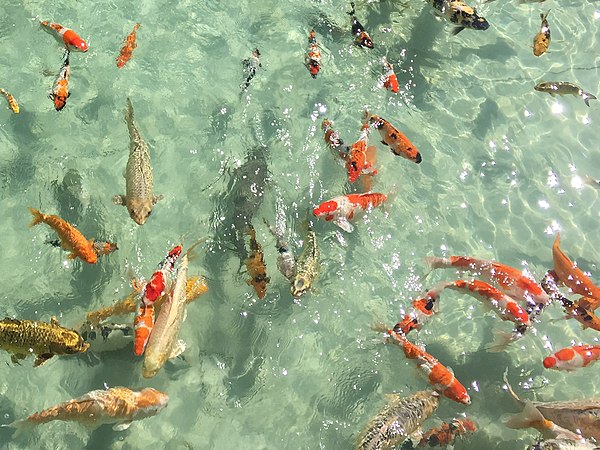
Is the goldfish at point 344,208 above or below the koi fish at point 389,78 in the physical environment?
below

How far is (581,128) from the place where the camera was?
27.3 feet

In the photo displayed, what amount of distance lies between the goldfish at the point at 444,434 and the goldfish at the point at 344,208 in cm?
215

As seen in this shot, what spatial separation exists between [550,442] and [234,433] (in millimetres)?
2930

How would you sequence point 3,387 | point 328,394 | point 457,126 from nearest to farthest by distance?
point 3,387 < point 328,394 < point 457,126

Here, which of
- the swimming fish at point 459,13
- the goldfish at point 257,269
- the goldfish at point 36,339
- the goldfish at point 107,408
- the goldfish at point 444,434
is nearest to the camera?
the goldfish at point 36,339

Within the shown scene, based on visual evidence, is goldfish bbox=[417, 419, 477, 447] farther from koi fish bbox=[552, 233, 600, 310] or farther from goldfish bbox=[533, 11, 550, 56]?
goldfish bbox=[533, 11, 550, 56]

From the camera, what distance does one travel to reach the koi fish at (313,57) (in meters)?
7.27

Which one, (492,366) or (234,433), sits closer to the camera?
(234,433)

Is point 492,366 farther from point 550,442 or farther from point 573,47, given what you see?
point 573,47

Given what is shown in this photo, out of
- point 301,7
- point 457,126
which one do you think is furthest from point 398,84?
point 301,7

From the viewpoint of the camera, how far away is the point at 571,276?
6598mm

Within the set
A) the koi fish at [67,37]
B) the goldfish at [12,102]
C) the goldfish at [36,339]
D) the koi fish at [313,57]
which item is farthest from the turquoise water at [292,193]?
the goldfish at [36,339]

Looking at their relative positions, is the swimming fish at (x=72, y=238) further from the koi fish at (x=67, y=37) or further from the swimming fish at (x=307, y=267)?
the koi fish at (x=67, y=37)

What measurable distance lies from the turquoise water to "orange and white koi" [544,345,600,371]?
563 millimetres
